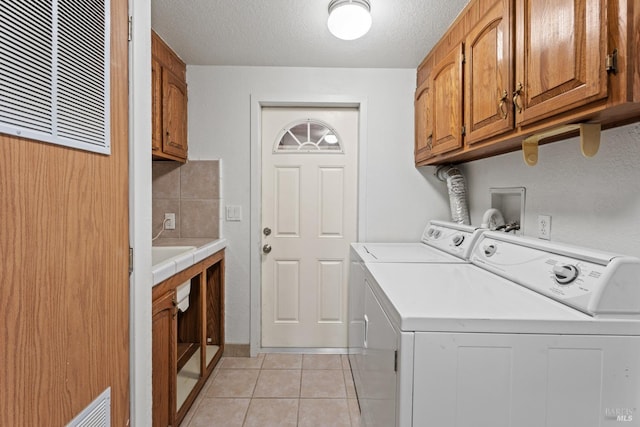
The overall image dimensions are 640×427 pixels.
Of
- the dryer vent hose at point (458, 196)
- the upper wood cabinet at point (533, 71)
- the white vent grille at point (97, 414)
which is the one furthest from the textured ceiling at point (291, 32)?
the white vent grille at point (97, 414)

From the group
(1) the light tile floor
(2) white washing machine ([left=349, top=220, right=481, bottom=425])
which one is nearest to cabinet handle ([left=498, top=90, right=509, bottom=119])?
(2) white washing machine ([left=349, top=220, right=481, bottom=425])

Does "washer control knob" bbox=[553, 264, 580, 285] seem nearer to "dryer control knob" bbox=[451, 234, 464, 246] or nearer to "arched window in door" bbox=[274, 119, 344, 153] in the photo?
"dryer control knob" bbox=[451, 234, 464, 246]

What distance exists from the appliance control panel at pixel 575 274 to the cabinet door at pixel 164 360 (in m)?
1.52

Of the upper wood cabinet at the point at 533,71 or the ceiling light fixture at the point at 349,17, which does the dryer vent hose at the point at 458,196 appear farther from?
the ceiling light fixture at the point at 349,17

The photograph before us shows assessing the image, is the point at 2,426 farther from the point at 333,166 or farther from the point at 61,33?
the point at 333,166

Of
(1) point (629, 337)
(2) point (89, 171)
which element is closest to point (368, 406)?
(1) point (629, 337)

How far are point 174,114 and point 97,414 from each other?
196 cm

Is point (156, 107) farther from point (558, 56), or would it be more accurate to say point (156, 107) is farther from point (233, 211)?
point (558, 56)

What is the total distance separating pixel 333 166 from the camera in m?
2.79

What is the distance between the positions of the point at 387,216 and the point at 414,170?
1.39 feet

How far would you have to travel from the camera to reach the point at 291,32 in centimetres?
211

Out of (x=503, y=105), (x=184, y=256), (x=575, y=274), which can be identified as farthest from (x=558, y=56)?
(x=184, y=256)

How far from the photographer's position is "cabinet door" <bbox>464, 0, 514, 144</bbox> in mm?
1362

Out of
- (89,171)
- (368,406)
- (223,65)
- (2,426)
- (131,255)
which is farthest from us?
(223,65)
